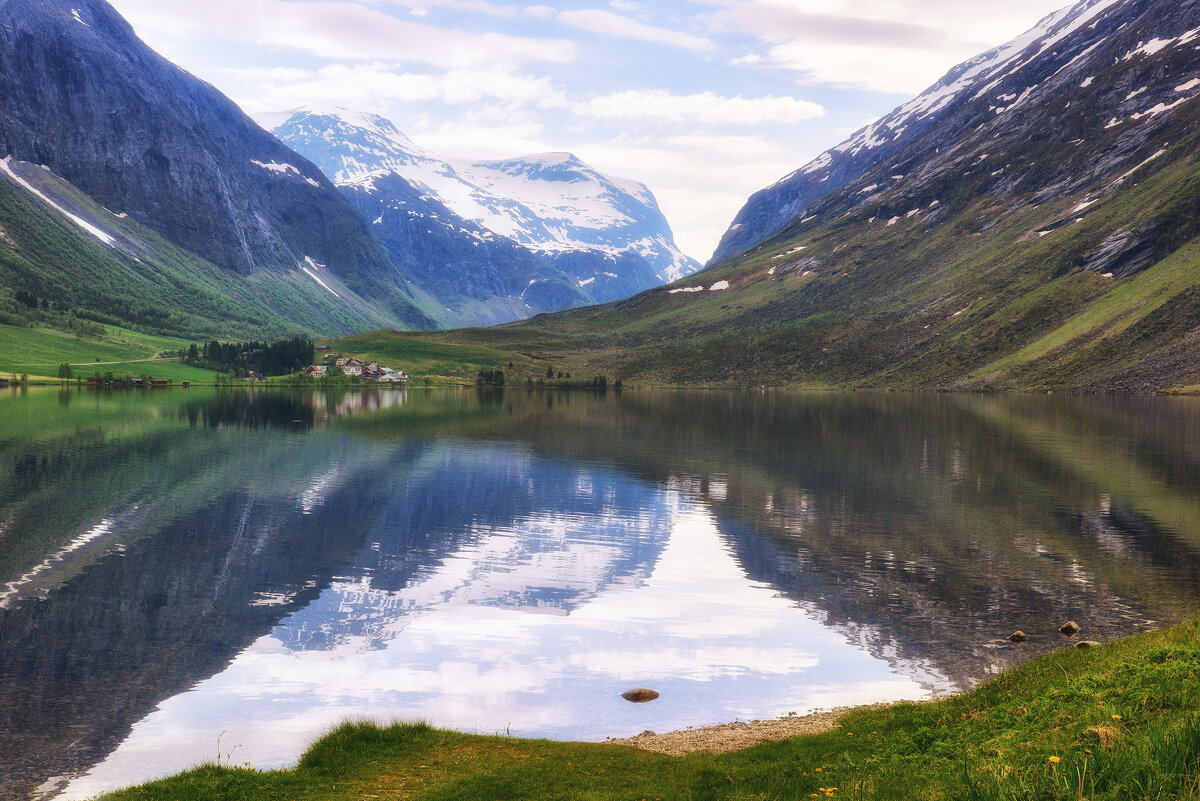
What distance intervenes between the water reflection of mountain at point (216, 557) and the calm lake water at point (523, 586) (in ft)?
0.62

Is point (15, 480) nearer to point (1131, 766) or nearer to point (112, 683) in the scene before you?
point (112, 683)

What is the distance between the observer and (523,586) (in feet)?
142

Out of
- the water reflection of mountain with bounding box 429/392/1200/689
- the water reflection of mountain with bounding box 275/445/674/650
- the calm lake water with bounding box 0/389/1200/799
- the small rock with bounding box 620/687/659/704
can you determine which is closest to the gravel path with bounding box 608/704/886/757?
the calm lake water with bounding box 0/389/1200/799

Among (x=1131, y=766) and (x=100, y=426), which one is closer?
(x=1131, y=766)

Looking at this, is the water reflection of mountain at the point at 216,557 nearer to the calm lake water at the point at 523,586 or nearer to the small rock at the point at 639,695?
the calm lake water at the point at 523,586

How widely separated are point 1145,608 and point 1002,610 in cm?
584

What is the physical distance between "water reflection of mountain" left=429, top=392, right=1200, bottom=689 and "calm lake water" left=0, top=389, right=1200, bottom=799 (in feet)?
0.90

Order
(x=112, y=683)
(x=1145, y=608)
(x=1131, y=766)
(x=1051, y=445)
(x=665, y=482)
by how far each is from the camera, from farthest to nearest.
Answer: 1. (x=1051, y=445)
2. (x=665, y=482)
3. (x=1145, y=608)
4. (x=112, y=683)
5. (x=1131, y=766)

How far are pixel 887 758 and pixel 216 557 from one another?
1502 inches

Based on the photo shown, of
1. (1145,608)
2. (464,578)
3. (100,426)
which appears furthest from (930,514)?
(100,426)

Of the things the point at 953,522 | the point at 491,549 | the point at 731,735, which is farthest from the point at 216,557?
the point at 953,522

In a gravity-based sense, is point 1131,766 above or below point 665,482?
above

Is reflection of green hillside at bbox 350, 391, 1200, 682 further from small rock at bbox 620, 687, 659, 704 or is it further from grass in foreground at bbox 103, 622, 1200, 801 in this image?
small rock at bbox 620, 687, 659, 704

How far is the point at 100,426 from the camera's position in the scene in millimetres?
121500
